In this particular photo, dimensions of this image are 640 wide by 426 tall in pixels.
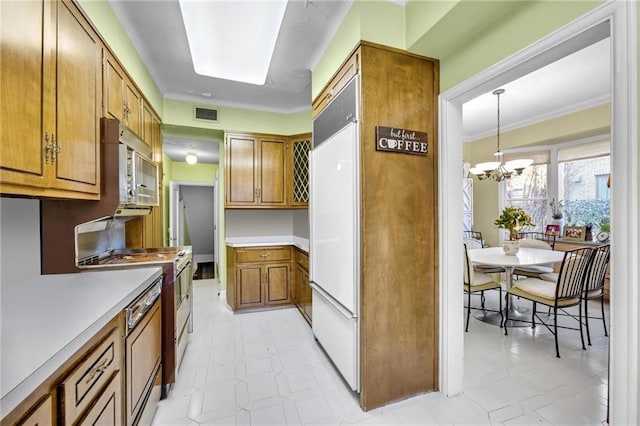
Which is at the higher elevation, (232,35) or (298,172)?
(232,35)

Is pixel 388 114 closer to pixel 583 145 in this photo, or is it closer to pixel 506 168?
pixel 506 168

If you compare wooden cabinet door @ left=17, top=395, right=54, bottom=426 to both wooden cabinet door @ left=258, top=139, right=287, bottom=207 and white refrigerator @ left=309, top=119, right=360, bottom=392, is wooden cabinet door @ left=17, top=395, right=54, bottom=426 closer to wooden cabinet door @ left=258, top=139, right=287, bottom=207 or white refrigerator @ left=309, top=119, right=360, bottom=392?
white refrigerator @ left=309, top=119, right=360, bottom=392

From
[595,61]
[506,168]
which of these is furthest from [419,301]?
[595,61]

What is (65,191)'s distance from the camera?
1390 millimetres

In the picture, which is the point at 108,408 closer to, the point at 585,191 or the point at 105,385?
the point at 105,385

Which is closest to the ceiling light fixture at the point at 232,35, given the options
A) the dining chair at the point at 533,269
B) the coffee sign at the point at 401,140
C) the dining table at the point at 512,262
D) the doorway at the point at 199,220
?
the coffee sign at the point at 401,140

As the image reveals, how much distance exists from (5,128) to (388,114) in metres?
1.85

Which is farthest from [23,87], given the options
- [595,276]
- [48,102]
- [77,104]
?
[595,276]

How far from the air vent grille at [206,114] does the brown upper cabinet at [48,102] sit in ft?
5.97

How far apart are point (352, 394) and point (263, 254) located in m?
2.07

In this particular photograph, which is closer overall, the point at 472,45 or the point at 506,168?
the point at 472,45

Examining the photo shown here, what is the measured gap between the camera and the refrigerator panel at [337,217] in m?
1.82

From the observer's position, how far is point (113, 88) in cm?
197

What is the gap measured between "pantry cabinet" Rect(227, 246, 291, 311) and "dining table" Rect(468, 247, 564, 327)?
7.55 ft
